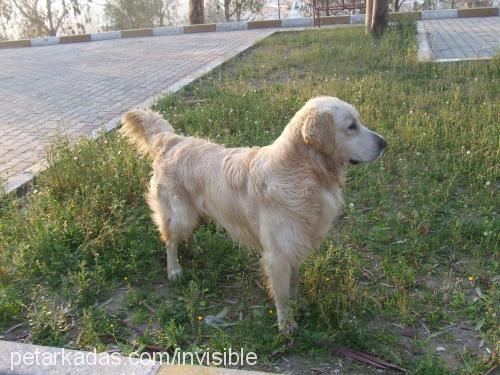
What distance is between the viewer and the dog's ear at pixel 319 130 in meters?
3.09

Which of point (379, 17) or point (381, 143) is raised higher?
point (379, 17)

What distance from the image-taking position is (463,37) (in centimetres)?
1255

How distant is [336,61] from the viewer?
9.91 meters

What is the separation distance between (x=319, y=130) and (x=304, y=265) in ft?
4.09

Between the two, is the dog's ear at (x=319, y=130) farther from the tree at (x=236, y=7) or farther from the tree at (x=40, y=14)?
the tree at (x=40, y=14)

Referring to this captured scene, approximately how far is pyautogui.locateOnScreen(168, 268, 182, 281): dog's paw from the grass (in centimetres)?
7

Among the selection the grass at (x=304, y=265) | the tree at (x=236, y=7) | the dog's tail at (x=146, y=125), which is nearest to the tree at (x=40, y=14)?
the tree at (x=236, y=7)

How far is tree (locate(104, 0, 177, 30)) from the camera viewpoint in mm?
21656

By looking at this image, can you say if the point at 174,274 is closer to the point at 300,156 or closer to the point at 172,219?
the point at 172,219

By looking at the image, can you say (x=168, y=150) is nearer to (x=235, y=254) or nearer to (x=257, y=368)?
(x=235, y=254)

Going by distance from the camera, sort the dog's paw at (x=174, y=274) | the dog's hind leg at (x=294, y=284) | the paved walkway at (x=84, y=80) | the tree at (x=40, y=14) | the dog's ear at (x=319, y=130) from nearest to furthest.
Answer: the dog's ear at (x=319, y=130) < the dog's hind leg at (x=294, y=284) < the dog's paw at (x=174, y=274) < the paved walkway at (x=84, y=80) < the tree at (x=40, y=14)

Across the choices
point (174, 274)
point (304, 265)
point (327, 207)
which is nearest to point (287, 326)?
point (304, 265)

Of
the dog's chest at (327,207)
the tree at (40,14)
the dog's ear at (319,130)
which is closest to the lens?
the dog's ear at (319,130)

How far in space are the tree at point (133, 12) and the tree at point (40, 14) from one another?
1282 mm
